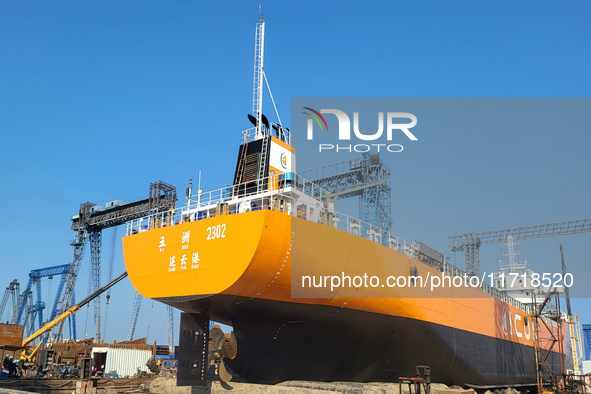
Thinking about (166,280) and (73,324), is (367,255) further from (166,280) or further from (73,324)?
(73,324)

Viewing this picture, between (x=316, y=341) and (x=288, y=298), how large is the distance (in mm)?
2197

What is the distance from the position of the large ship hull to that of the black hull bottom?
1.2 inches

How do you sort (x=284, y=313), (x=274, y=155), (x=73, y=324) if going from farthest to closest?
1. (x=73, y=324)
2. (x=274, y=155)
3. (x=284, y=313)

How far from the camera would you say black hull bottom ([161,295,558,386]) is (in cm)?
1338

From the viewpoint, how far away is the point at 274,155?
1638cm

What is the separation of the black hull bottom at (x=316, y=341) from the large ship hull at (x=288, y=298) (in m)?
0.03


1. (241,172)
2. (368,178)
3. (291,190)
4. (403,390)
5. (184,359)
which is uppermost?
(368,178)

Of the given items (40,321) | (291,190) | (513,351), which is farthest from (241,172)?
(40,321)

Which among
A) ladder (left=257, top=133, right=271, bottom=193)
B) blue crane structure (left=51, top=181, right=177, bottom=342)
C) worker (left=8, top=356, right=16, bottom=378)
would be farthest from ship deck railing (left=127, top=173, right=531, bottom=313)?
blue crane structure (left=51, top=181, right=177, bottom=342)

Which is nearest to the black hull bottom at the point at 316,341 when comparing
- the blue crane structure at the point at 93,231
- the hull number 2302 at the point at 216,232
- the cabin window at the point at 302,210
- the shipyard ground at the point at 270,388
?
the shipyard ground at the point at 270,388

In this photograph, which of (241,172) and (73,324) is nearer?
(241,172)

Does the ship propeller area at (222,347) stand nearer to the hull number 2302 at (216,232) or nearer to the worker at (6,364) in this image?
the hull number 2302 at (216,232)

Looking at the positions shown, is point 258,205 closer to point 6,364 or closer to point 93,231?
point 6,364

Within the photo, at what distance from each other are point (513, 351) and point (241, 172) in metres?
17.9
